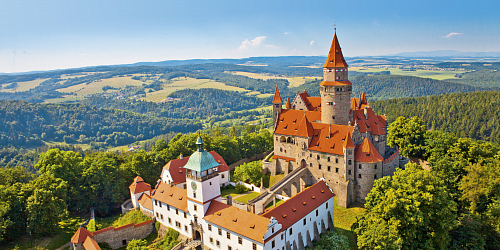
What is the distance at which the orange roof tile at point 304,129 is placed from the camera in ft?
195

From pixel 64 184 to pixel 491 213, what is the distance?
234ft

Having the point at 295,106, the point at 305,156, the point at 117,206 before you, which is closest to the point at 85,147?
the point at 117,206

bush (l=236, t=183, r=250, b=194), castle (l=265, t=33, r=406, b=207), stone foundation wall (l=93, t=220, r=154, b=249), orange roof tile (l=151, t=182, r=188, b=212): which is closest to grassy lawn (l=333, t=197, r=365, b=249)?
castle (l=265, t=33, r=406, b=207)

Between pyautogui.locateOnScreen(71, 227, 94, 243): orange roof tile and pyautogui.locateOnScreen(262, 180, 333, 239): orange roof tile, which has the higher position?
pyautogui.locateOnScreen(262, 180, 333, 239): orange roof tile

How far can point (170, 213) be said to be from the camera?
50188mm

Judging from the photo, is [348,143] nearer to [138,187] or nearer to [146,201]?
[146,201]

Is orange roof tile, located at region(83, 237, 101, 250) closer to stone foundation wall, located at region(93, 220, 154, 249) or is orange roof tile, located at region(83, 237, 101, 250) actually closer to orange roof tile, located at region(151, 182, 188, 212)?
stone foundation wall, located at region(93, 220, 154, 249)

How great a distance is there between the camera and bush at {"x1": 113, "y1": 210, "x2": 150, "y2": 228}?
5472 centimetres

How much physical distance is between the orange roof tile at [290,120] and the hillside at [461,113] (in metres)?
90.1

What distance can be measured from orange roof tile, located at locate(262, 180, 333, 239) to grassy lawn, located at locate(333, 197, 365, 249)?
17.1ft

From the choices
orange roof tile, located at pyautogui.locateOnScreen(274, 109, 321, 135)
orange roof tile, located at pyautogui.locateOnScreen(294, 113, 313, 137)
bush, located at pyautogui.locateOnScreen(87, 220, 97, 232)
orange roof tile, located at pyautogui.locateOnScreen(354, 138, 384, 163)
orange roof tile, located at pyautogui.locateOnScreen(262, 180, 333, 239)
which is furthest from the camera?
orange roof tile, located at pyautogui.locateOnScreen(274, 109, 321, 135)

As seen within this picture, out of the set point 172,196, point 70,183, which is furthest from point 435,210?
point 70,183

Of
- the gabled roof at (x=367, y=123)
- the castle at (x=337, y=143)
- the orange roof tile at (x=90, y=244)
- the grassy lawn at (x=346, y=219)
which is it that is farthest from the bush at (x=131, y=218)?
the gabled roof at (x=367, y=123)

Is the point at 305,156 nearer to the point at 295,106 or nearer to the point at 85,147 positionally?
the point at 295,106
